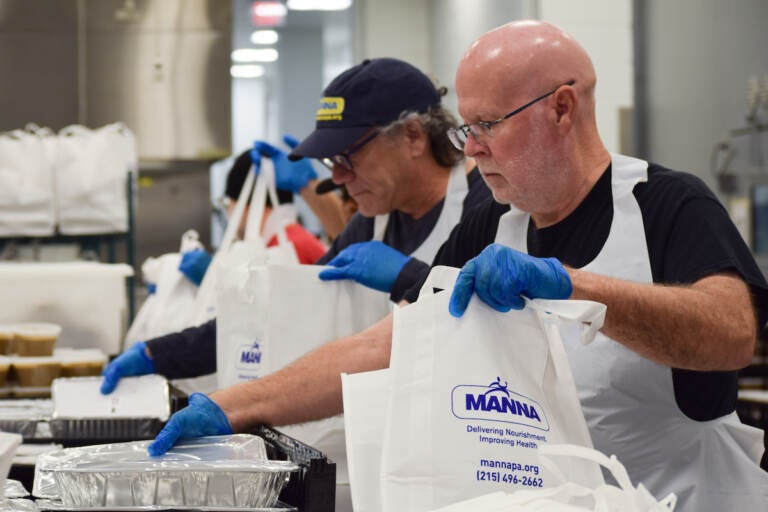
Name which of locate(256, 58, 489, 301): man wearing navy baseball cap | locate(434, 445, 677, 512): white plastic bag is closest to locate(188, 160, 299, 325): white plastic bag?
locate(256, 58, 489, 301): man wearing navy baseball cap

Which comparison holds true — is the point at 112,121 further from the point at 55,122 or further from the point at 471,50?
the point at 471,50

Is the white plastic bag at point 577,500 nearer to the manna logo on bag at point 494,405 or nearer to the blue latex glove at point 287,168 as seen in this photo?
the manna logo on bag at point 494,405

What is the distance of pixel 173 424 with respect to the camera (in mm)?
1623

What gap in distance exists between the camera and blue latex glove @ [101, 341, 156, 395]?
2.33 metres

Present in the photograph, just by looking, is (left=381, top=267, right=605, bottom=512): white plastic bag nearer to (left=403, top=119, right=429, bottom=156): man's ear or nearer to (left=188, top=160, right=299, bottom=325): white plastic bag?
(left=403, top=119, right=429, bottom=156): man's ear

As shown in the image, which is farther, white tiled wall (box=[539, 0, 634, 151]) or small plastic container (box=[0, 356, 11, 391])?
white tiled wall (box=[539, 0, 634, 151])

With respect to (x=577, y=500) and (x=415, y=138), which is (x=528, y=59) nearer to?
(x=415, y=138)

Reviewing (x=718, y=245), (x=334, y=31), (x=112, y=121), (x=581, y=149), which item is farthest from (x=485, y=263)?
(x=334, y=31)

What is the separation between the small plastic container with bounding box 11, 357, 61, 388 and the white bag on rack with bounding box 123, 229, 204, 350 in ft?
1.86

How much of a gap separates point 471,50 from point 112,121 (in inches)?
220

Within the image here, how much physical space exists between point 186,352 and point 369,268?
685 millimetres

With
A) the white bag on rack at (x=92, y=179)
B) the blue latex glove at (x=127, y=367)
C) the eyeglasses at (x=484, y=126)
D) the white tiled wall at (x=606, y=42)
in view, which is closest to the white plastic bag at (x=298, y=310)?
the blue latex glove at (x=127, y=367)

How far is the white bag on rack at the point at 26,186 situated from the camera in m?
4.93

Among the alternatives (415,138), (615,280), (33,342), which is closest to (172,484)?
(615,280)
